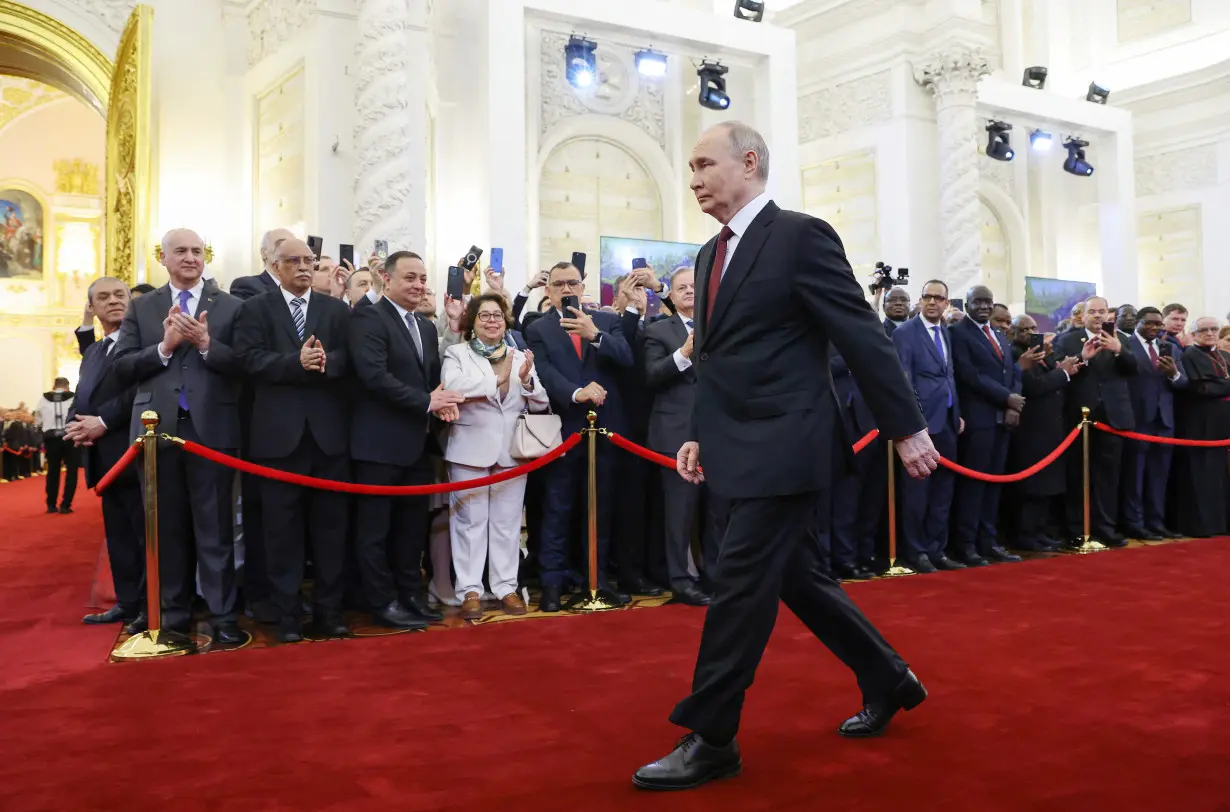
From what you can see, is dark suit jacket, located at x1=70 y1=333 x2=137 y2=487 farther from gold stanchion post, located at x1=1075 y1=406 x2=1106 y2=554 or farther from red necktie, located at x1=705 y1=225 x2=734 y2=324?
gold stanchion post, located at x1=1075 y1=406 x2=1106 y2=554

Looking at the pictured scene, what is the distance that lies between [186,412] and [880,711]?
3.52 m

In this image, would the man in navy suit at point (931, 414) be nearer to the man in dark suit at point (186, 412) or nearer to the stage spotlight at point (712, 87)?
the man in dark suit at point (186, 412)

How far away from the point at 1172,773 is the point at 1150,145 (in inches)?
784

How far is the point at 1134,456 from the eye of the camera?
788 centimetres

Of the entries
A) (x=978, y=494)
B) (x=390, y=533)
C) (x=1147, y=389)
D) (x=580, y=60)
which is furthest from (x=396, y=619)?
(x=580, y=60)

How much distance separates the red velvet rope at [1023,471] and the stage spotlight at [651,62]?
24.3 feet

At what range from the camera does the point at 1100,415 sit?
301 inches

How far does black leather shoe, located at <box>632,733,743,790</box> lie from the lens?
265cm

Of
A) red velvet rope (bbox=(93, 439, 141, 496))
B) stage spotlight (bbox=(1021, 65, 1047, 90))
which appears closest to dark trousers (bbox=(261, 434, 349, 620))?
Result: red velvet rope (bbox=(93, 439, 141, 496))

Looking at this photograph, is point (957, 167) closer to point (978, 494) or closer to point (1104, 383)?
point (1104, 383)

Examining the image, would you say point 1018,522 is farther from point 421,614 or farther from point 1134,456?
point 421,614

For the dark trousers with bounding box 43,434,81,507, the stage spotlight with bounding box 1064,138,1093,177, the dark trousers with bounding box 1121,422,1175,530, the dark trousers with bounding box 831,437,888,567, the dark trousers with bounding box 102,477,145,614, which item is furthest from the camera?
the stage spotlight with bounding box 1064,138,1093,177

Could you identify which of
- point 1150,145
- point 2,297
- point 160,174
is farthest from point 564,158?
point 2,297

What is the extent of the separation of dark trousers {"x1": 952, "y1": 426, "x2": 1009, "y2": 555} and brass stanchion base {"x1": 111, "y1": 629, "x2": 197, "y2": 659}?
508cm
